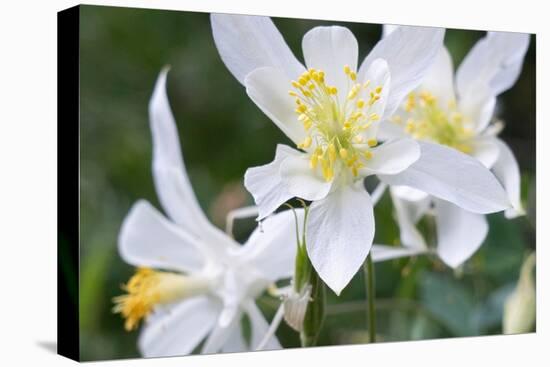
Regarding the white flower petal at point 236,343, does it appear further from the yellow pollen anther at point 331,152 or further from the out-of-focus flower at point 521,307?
the out-of-focus flower at point 521,307

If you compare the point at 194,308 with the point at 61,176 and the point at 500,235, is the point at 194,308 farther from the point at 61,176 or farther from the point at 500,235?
the point at 500,235

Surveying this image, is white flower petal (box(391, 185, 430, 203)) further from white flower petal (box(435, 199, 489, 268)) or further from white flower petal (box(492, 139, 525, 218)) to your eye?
white flower petal (box(492, 139, 525, 218))

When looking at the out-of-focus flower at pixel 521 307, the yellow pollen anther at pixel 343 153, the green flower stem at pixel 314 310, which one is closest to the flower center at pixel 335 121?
the yellow pollen anther at pixel 343 153

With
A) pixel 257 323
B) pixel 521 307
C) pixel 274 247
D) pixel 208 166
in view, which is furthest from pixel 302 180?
pixel 208 166

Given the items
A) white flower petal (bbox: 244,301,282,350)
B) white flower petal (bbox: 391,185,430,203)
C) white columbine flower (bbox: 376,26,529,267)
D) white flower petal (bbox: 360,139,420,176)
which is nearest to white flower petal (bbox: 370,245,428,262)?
white columbine flower (bbox: 376,26,529,267)

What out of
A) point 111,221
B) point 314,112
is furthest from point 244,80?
point 111,221

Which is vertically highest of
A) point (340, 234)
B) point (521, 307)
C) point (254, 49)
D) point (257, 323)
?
point (254, 49)

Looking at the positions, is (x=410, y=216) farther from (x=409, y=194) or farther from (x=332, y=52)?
(x=332, y=52)
